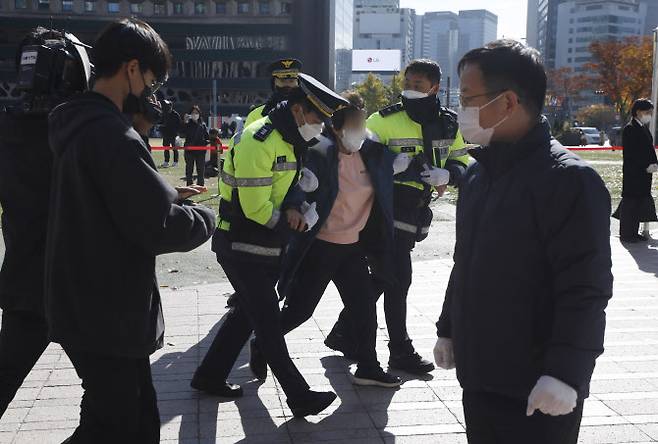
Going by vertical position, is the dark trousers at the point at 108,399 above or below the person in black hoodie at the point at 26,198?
below

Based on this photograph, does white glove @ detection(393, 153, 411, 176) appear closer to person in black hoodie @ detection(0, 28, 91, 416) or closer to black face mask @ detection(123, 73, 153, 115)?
person in black hoodie @ detection(0, 28, 91, 416)

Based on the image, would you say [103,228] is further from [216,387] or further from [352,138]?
[352,138]

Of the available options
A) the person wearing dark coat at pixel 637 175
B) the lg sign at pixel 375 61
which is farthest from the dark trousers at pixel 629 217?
the lg sign at pixel 375 61

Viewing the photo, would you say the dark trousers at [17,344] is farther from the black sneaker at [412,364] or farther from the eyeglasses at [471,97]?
the black sneaker at [412,364]

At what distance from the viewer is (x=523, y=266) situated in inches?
96.0

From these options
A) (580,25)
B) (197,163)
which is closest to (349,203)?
(197,163)

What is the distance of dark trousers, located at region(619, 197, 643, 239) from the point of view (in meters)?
10.6

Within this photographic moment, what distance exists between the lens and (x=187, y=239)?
2781 millimetres

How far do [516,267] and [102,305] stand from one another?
1.37m

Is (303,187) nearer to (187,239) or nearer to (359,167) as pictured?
(359,167)

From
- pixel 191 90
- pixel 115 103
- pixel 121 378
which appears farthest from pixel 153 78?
pixel 191 90

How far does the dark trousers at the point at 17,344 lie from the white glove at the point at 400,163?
2575mm

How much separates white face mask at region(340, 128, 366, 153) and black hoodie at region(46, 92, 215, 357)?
219 centimetres

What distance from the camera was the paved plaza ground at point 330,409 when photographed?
4227 millimetres
